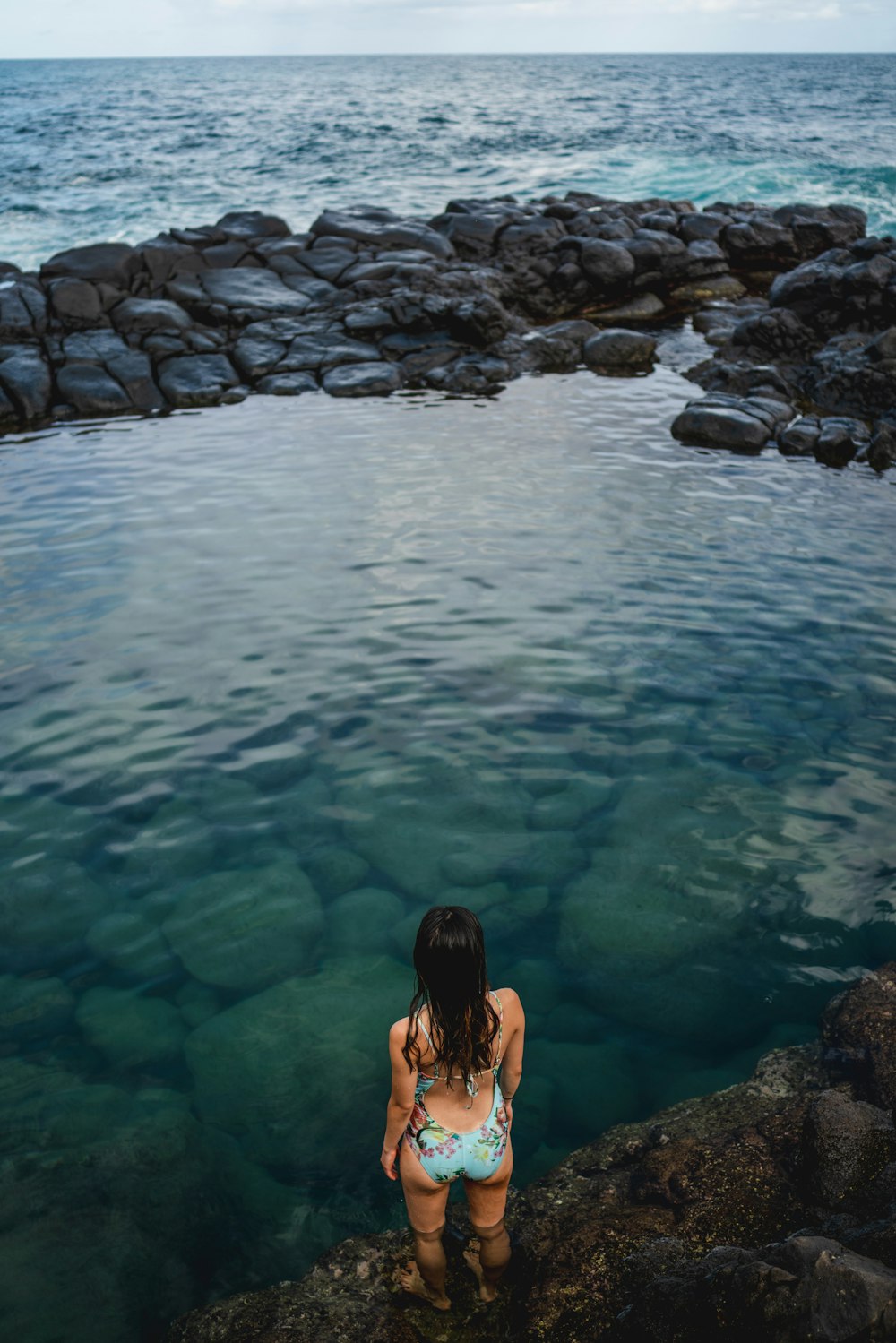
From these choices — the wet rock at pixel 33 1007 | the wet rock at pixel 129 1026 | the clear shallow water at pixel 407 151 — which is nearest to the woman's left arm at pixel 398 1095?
the wet rock at pixel 129 1026

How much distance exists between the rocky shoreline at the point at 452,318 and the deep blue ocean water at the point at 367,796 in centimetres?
240

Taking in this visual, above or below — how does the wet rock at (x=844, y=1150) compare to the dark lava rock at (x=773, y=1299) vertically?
below

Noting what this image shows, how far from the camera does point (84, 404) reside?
14.8 metres

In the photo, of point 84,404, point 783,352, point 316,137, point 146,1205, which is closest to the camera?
point 146,1205

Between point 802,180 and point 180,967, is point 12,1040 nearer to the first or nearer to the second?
point 180,967

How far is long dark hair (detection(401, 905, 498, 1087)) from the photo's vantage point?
2711 millimetres

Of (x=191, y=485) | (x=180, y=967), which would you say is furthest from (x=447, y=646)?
(x=191, y=485)

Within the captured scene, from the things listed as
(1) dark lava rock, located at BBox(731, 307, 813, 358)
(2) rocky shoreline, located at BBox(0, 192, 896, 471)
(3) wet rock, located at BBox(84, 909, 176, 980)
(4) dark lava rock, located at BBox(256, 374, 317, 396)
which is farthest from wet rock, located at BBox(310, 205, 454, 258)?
(3) wet rock, located at BBox(84, 909, 176, 980)

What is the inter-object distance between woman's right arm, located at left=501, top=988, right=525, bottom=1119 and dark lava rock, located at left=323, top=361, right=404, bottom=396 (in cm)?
1349

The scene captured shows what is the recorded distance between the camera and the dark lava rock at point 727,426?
503 inches

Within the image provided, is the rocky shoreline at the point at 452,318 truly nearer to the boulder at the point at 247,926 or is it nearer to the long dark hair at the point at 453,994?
the boulder at the point at 247,926

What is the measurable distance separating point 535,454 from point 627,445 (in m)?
1.33

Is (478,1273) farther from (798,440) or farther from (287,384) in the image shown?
(287,384)

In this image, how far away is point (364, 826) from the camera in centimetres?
579
